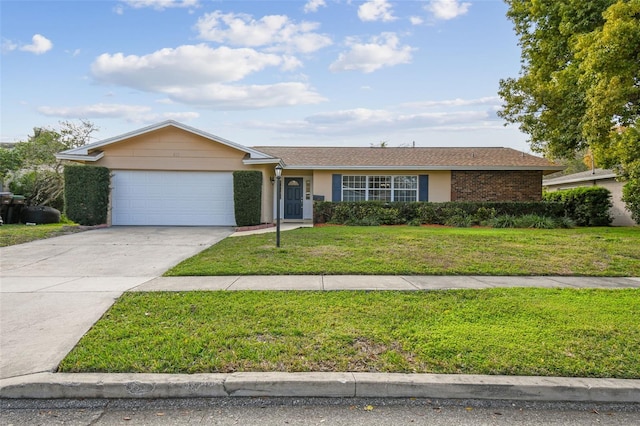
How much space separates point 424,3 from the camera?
11344 mm

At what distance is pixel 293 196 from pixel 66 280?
12.0 metres

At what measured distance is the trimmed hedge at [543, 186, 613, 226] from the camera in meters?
15.8

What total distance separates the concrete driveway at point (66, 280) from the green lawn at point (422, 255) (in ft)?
3.62

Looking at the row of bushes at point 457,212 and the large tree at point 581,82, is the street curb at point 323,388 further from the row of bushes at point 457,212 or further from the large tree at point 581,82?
the row of bushes at point 457,212

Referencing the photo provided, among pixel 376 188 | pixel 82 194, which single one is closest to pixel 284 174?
pixel 376 188

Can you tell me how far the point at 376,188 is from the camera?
17.5m

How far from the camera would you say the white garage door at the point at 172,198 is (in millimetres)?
14836

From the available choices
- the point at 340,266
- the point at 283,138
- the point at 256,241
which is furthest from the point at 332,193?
the point at 283,138

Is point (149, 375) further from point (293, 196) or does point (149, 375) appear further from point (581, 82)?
point (293, 196)

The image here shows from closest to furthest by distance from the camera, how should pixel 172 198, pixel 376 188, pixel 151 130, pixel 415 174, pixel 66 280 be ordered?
pixel 66 280, pixel 151 130, pixel 172 198, pixel 415 174, pixel 376 188

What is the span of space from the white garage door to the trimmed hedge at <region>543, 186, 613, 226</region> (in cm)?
1445

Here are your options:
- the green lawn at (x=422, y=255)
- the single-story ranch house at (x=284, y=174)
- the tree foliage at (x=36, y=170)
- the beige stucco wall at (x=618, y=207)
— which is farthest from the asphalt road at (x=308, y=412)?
the tree foliage at (x=36, y=170)

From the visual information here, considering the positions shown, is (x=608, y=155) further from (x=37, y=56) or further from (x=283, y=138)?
(x=283, y=138)

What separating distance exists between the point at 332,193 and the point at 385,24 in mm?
7445
